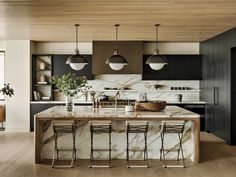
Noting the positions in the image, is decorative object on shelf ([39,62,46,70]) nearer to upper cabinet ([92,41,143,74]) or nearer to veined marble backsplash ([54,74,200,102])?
veined marble backsplash ([54,74,200,102])

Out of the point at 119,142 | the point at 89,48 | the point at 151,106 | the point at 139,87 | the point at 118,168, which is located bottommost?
the point at 118,168

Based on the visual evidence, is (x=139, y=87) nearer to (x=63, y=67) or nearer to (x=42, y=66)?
(x=63, y=67)

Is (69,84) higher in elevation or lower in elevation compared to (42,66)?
lower

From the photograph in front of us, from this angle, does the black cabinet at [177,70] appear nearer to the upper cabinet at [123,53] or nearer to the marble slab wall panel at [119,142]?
the upper cabinet at [123,53]

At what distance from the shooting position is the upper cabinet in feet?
31.8

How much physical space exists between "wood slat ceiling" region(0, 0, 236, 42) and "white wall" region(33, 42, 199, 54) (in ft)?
4.87

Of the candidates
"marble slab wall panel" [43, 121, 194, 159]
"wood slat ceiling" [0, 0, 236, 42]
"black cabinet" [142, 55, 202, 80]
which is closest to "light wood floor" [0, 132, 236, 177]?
"marble slab wall panel" [43, 121, 194, 159]

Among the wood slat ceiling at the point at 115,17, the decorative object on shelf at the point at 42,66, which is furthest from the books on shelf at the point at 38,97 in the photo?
the wood slat ceiling at the point at 115,17

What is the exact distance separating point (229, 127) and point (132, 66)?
10.7 ft

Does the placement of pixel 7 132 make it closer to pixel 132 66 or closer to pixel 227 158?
pixel 132 66

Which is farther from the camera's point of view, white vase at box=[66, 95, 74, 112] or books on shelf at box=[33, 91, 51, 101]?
books on shelf at box=[33, 91, 51, 101]

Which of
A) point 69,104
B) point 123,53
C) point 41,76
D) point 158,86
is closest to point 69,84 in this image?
point 69,104

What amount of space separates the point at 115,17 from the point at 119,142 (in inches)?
89.0

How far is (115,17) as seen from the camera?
19.9 ft
